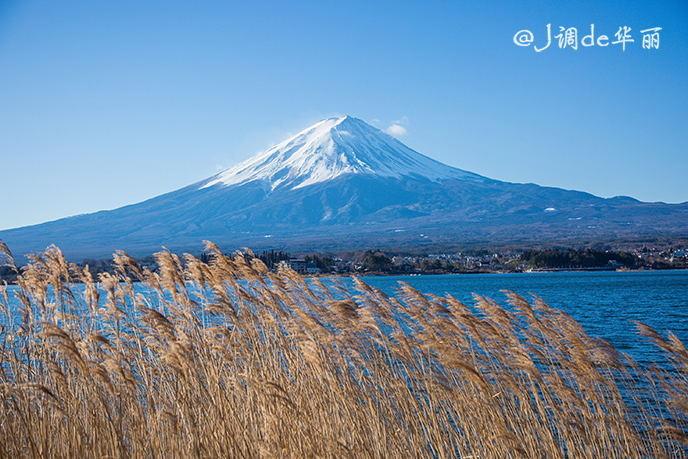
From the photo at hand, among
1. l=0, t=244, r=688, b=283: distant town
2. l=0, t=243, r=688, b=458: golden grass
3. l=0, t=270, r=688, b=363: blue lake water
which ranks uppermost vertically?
l=0, t=243, r=688, b=458: golden grass

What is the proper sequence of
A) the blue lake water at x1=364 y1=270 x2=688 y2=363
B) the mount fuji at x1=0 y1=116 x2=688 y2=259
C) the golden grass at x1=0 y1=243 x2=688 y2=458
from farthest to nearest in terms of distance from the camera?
the mount fuji at x1=0 y1=116 x2=688 y2=259, the blue lake water at x1=364 y1=270 x2=688 y2=363, the golden grass at x1=0 y1=243 x2=688 y2=458

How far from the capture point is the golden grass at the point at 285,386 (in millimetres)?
5543

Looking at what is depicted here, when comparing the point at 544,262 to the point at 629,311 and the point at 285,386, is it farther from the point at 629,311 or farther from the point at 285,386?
the point at 285,386

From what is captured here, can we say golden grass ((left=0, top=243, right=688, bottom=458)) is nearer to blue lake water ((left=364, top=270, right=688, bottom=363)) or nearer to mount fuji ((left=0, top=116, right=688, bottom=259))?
blue lake water ((left=364, top=270, right=688, bottom=363))

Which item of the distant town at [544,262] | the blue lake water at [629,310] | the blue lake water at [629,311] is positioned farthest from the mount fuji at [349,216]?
the blue lake water at [629,311]

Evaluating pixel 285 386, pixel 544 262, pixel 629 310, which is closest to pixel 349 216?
pixel 544 262

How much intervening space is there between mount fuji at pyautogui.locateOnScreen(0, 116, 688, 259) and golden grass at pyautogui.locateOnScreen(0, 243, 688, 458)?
98806mm

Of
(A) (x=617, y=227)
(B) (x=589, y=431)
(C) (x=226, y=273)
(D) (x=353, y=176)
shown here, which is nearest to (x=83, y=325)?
(C) (x=226, y=273)

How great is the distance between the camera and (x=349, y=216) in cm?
16750

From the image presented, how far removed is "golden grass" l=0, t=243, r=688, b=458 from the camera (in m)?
5.54

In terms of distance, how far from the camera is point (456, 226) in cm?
14462

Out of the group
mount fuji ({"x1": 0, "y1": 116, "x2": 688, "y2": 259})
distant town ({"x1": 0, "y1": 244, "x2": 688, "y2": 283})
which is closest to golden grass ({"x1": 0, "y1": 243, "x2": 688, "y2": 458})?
distant town ({"x1": 0, "y1": 244, "x2": 688, "y2": 283})

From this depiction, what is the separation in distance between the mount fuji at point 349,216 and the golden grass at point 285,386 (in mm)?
98806

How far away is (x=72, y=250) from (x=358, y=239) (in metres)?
44.1
